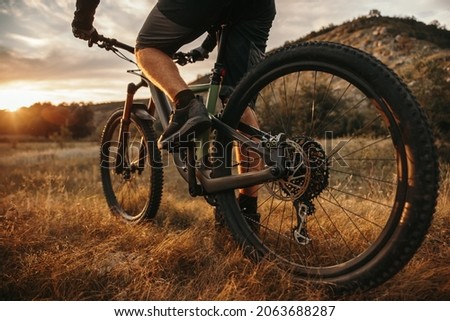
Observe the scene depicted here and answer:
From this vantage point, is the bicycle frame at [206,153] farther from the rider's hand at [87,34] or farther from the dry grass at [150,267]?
the rider's hand at [87,34]

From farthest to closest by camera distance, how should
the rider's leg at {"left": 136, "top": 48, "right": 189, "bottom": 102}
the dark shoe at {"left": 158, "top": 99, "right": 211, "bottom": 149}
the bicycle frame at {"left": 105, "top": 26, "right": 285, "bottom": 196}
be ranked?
the rider's leg at {"left": 136, "top": 48, "right": 189, "bottom": 102}
the dark shoe at {"left": 158, "top": 99, "right": 211, "bottom": 149}
the bicycle frame at {"left": 105, "top": 26, "right": 285, "bottom": 196}

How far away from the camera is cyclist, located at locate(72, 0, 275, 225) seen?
6.59 feet

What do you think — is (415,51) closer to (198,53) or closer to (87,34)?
(198,53)

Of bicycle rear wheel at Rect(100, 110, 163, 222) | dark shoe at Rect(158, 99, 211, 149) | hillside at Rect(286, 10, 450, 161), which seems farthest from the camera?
hillside at Rect(286, 10, 450, 161)

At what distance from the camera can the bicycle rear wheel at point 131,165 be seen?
2975mm

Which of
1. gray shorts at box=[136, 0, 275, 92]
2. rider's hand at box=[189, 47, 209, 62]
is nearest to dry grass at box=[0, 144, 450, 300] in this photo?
gray shorts at box=[136, 0, 275, 92]

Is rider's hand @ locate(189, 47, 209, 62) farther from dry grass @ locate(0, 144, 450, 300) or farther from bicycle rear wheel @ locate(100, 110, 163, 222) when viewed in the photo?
dry grass @ locate(0, 144, 450, 300)

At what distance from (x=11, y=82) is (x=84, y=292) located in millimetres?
2158

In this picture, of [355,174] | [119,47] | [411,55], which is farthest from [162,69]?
[411,55]

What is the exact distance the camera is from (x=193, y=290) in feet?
6.14

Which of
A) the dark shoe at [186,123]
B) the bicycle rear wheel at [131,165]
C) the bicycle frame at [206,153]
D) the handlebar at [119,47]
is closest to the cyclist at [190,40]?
the dark shoe at [186,123]

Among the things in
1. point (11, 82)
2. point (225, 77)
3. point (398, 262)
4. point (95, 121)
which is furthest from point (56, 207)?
point (95, 121)

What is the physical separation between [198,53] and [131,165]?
1.10 m
